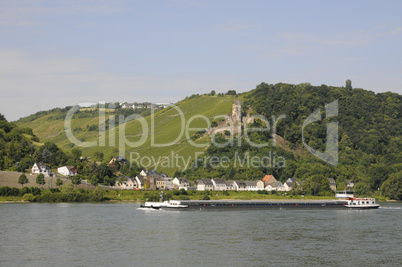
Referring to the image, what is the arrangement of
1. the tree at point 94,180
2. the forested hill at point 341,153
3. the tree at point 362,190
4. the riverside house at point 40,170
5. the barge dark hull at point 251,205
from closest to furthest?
the barge dark hull at point 251,205 < the tree at point 94,180 < the riverside house at point 40,170 < the tree at point 362,190 < the forested hill at point 341,153

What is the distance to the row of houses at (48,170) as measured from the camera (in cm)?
12875

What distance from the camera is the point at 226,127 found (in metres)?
184

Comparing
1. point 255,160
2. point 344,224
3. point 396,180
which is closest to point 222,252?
point 344,224

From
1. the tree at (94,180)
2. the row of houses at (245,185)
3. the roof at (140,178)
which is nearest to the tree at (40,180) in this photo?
the tree at (94,180)

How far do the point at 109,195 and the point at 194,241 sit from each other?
7118 centimetres

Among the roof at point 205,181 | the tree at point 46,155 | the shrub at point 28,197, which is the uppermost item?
the tree at point 46,155

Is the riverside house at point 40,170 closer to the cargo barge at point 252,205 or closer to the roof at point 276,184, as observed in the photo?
the cargo barge at point 252,205

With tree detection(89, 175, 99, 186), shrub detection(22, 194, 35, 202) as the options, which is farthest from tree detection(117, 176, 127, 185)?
shrub detection(22, 194, 35, 202)

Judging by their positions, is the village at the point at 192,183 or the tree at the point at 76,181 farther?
the village at the point at 192,183

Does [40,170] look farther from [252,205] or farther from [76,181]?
[252,205]

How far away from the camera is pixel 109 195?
385ft

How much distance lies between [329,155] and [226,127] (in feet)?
124

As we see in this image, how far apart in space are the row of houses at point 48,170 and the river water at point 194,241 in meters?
58.8

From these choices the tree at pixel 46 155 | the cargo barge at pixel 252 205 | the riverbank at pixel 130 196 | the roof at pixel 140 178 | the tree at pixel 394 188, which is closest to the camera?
the cargo barge at pixel 252 205
